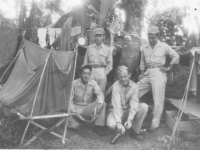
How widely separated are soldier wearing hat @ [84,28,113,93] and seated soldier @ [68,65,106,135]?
0.57 meters

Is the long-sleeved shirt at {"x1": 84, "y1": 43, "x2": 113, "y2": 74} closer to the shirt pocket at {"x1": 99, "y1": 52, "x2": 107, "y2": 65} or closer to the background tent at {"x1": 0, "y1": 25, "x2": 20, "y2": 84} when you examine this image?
the shirt pocket at {"x1": 99, "y1": 52, "x2": 107, "y2": 65}

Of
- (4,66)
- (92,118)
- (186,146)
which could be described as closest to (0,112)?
(4,66)

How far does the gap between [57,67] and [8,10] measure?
18.4 m

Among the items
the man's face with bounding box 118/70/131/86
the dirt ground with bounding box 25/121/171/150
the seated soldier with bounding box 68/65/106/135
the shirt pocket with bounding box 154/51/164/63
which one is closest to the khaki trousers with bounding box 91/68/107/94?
the seated soldier with bounding box 68/65/106/135

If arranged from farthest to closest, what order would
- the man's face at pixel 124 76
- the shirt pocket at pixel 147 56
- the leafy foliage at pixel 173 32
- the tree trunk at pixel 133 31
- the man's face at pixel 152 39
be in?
the leafy foliage at pixel 173 32 < the tree trunk at pixel 133 31 < the shirt pocket at pixel 147 56 < the man's face at pixel 152 39 < the man's face at pixel 124 76

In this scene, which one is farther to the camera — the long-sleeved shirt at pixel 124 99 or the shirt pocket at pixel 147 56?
the shirt pocket at pixel 147 56

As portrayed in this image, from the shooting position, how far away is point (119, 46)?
18.4 feet

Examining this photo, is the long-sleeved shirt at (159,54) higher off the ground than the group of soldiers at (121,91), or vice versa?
the long-sleeved shirt at (159,54)

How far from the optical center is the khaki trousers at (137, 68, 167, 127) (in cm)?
414

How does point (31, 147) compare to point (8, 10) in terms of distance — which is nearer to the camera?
point (31, 147)

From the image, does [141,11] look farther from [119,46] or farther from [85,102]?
[85,102]

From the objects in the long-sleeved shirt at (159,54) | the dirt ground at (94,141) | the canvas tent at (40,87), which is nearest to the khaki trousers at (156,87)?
the long-sleeved shirt at (159,54)

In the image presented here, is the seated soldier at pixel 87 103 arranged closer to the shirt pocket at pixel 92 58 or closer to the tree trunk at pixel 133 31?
the shirt pocket at pixel 92 58

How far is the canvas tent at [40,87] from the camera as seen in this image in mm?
3479
